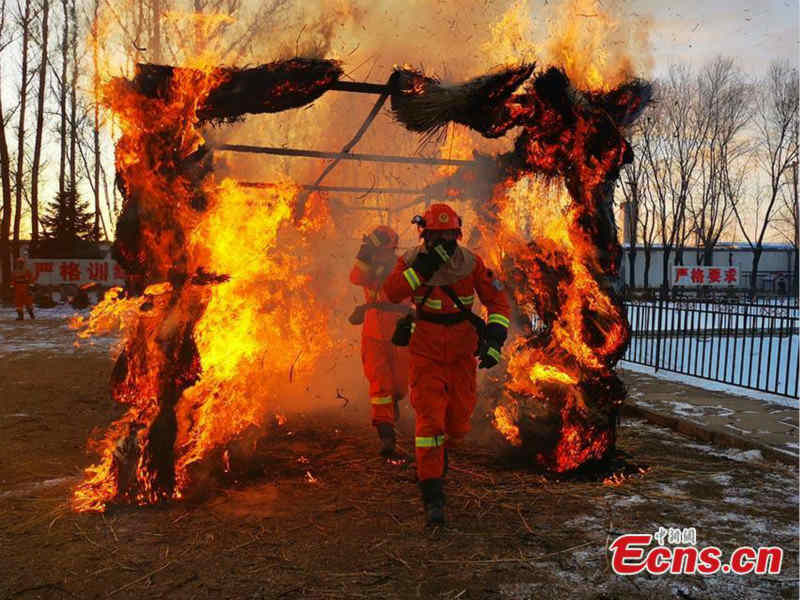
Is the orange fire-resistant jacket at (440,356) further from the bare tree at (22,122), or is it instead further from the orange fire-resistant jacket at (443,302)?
the bare tree at (22,122)

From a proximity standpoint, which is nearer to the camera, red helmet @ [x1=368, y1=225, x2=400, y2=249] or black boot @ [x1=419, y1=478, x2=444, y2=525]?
black boot @ [x1=419, y1=478, x2=444, y2=525]

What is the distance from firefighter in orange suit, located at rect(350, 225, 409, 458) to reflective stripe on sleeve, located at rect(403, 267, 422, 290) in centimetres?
174

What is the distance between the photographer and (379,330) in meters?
6.27

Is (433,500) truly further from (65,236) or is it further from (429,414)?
(65,236)

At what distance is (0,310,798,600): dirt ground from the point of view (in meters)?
3.56

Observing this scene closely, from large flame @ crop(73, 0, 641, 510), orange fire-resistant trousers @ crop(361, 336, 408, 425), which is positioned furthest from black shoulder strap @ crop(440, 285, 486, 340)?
orange fire-resistant trousers @ crop(361, 336, 408, 425)

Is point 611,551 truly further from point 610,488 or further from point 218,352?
point 218,352

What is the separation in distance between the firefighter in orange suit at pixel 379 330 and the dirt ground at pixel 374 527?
36 cm

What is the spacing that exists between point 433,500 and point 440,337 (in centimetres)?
111

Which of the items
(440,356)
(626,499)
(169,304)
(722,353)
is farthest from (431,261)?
(722,353)

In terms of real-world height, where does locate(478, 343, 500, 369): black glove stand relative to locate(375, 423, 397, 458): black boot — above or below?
above

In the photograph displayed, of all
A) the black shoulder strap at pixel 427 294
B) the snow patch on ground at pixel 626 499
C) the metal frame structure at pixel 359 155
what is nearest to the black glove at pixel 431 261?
the black shoulder strap at pixel 427 294

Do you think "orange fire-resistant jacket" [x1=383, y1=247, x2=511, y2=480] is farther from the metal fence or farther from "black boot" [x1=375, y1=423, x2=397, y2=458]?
the metal fence

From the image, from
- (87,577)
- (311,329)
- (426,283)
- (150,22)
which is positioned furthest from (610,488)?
(150,22)
